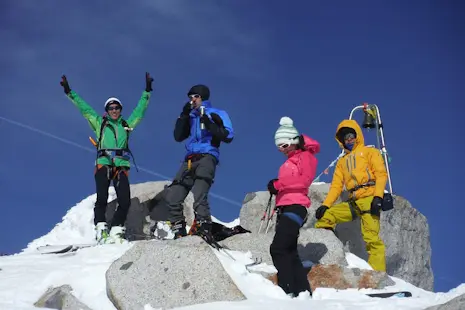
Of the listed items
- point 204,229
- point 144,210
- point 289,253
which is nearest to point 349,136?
point 204,229

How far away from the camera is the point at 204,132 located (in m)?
9.68

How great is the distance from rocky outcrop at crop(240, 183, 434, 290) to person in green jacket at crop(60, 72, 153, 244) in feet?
10.2

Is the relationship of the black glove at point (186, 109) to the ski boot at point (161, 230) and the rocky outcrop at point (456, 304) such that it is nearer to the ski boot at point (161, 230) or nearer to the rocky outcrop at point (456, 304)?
the ski boot at point (161, 230)

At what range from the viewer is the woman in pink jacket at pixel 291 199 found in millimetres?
7344

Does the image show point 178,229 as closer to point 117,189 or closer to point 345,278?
point 117,189

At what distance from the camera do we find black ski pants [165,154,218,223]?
9.27m

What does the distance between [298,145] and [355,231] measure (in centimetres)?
426

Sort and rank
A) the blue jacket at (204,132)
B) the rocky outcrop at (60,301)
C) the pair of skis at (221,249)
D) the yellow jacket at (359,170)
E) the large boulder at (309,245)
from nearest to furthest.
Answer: the rocky outcrop at (60,301)
the pair of skis at (221,249)
the large boulder at (309,245)
the yellow jacket at (359,170)
the blue jacket at (204,132)

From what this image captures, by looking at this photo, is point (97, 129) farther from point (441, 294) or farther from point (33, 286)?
point (441, 294)

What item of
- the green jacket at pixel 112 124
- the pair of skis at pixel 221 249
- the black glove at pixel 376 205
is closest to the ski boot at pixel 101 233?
the green jacket at pixel 112 124

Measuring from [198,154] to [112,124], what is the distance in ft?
7.42

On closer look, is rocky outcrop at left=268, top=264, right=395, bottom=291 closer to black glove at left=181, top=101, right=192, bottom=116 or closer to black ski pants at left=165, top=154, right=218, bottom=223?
black ski pants at left=165, top=154, right=218, bottom=223

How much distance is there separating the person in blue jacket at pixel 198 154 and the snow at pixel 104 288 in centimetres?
106

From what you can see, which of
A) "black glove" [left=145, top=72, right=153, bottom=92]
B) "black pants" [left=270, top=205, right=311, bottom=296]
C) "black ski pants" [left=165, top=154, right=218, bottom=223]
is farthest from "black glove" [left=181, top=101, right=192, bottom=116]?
"black pants" [left=270, top=205, right=311, bottom=296]
